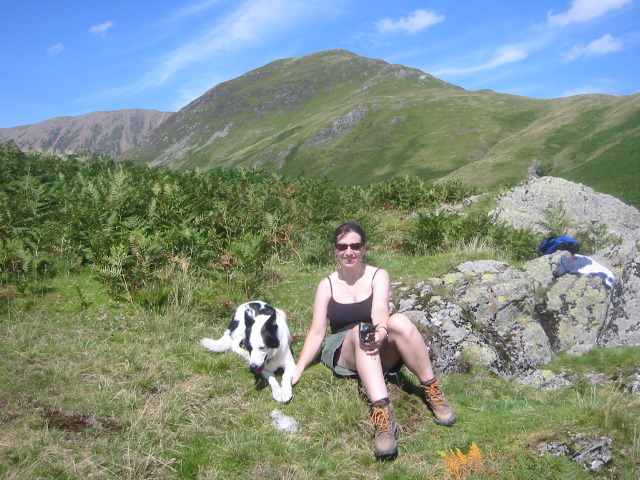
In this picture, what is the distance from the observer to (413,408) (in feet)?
17.5

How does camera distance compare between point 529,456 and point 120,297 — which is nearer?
point 529,456

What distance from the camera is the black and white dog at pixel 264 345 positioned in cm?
545

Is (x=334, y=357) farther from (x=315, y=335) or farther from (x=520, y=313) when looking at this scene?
(x=520, y=313)

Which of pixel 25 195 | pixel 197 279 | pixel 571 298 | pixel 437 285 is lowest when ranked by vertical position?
pixel 571 298

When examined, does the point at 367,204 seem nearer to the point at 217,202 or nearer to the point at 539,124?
the point at 217,202

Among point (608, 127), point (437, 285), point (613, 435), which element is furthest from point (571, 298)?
point (608, 127)

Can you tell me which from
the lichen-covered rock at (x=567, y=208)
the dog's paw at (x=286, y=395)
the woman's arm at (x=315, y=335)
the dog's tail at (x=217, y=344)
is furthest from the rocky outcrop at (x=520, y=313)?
the lichen-covered rock at (x=567, y=208)

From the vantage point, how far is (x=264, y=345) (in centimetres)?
547

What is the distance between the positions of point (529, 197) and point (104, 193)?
13.7 m

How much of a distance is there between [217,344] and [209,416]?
1.69 m

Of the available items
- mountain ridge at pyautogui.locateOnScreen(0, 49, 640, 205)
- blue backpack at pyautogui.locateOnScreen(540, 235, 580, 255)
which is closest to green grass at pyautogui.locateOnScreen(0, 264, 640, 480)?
blue backpack at pyautogui.locateOnScreen(540, 235, 580, 255)

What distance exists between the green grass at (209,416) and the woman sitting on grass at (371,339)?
0.28 metres

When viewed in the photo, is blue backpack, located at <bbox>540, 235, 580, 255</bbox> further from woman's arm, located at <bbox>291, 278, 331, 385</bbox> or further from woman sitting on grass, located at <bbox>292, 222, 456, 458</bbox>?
woman's arm, located at <bbox>291, 278, 331, 385</bbox>

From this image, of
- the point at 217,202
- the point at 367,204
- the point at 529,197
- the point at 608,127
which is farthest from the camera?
the point at 608,127
